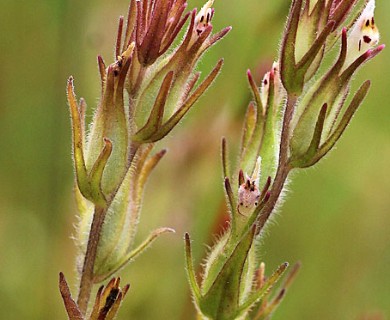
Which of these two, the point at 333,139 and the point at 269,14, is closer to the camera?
the point at 333,139

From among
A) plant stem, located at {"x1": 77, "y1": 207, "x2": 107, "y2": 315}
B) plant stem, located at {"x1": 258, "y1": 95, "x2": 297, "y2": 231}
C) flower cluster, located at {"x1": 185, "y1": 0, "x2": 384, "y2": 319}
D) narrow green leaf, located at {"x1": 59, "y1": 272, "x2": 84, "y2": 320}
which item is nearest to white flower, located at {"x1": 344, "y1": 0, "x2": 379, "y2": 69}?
flower cluster, located at {"x1": 185, "y1": 0, "x2": 384, "y2": 319}

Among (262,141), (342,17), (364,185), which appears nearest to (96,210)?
(262,141)

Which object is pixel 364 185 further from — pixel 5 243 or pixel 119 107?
pixel 119 107

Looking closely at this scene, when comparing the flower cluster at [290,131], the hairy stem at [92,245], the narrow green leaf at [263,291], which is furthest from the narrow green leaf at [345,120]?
the hairy stem at [92,245]

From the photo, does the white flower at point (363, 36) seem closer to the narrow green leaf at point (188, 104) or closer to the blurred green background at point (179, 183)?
the narrow green leaf at point (188, 104)

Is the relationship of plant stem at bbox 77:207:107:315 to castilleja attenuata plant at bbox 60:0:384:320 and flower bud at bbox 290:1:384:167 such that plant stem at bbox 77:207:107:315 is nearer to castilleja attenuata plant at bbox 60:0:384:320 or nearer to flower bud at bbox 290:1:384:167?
castilleja attenuata plant at bbox 60:0:384:320

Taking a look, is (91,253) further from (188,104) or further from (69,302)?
(188,104)
